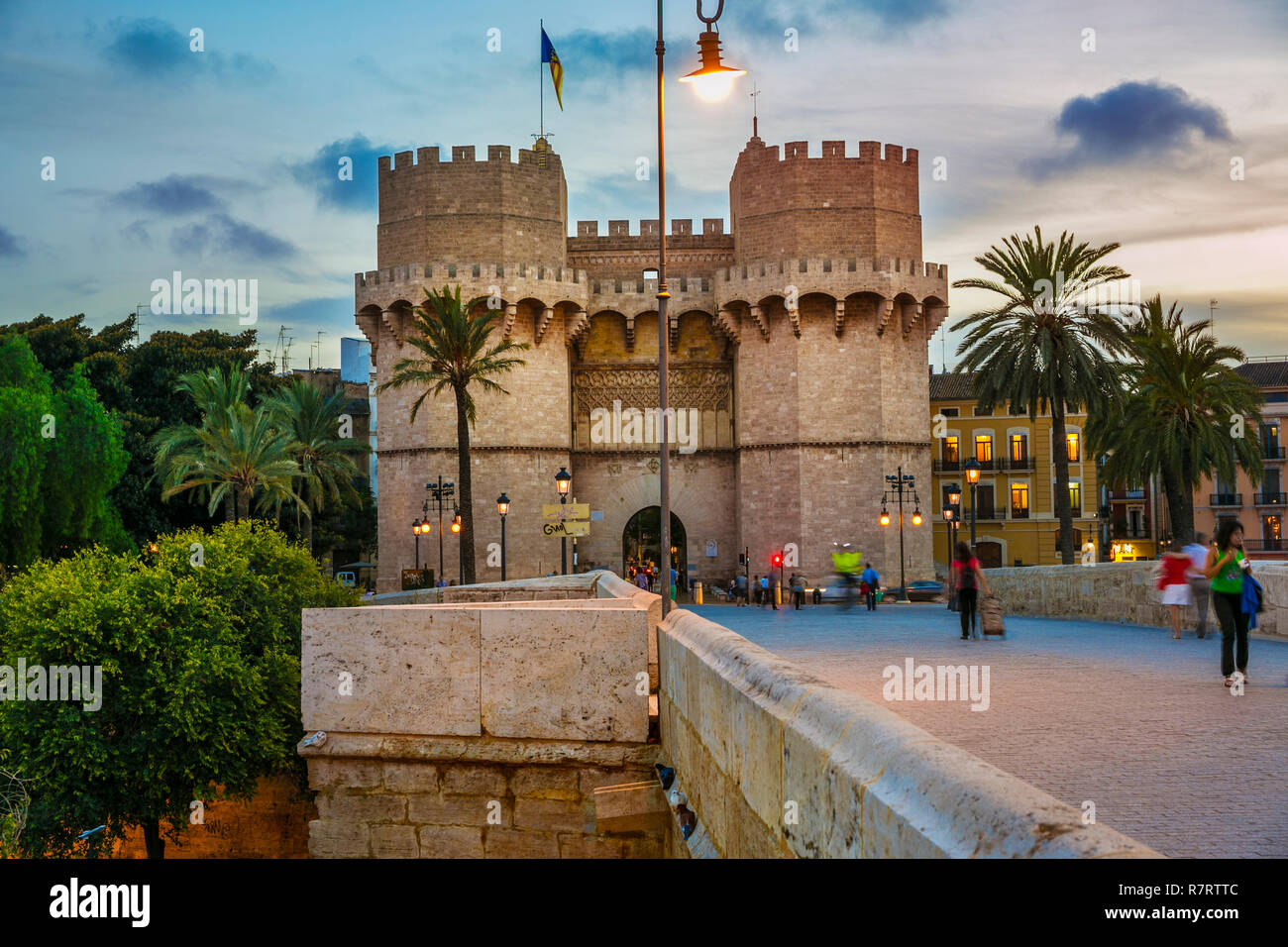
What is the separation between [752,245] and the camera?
38.2 meters

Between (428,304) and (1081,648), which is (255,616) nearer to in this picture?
(1081,648)

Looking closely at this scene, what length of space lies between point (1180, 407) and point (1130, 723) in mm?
25312

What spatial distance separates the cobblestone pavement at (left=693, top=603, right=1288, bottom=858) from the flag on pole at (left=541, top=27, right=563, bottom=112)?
2562 cm

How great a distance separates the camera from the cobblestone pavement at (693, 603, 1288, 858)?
15.6ft

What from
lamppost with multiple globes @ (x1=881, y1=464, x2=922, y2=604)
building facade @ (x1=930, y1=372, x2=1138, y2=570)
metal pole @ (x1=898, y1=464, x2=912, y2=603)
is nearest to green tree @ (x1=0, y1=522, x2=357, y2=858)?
metal pole @ (x1=898, y1=464, x2=912, y2=603)

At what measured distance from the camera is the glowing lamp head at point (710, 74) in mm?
11789

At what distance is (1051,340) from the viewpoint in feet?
96.4

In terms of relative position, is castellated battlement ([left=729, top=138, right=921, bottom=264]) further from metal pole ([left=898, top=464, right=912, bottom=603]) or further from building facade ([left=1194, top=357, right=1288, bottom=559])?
building facade ([left=1194, top=357, right=1288, bottom=559])

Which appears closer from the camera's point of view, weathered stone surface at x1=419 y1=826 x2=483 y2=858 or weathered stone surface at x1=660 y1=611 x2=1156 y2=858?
weathered stone surface at x1=660 y1=611 x2=1156 y2=858

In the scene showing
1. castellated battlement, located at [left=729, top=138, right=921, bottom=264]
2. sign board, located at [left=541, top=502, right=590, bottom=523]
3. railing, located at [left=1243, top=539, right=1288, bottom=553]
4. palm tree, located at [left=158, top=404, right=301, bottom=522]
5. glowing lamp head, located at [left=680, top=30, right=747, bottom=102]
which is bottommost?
railing, located at [left=1243, top=539, right=1288, bottom=553]

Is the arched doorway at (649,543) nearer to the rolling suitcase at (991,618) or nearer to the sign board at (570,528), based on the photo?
the sign board at (570,528)

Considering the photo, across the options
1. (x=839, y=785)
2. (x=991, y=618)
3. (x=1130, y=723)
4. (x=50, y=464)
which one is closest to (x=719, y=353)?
(x=50, y=464)

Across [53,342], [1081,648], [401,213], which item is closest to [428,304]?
[401,213]
